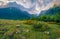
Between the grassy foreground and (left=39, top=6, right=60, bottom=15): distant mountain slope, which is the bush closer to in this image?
the grassy foreground

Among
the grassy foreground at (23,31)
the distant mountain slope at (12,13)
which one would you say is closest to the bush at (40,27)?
the grassy foreground at (23,31)

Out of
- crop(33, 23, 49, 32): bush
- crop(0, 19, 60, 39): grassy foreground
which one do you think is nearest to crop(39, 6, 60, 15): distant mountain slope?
crop(0, 19, 60, 39): grassy foreground

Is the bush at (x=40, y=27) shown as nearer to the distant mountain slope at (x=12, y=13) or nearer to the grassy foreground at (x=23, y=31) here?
the grassy foreground at (x=23, y=31)

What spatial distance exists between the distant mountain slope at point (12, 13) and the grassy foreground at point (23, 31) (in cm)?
44

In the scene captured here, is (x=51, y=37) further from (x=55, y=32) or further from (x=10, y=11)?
(x=10, y=11)

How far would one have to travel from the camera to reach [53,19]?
9.32m

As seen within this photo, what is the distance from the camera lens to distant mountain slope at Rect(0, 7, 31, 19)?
904cm

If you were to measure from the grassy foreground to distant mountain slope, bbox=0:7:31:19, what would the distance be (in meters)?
0.44

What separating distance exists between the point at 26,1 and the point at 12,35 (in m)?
1.85

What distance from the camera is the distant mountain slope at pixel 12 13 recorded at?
904 cm

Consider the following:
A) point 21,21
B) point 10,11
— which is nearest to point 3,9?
point 10,11

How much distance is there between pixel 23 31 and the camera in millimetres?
8258

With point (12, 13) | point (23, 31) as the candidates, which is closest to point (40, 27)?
point (23, 31)

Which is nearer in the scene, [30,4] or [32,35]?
[32,35]
